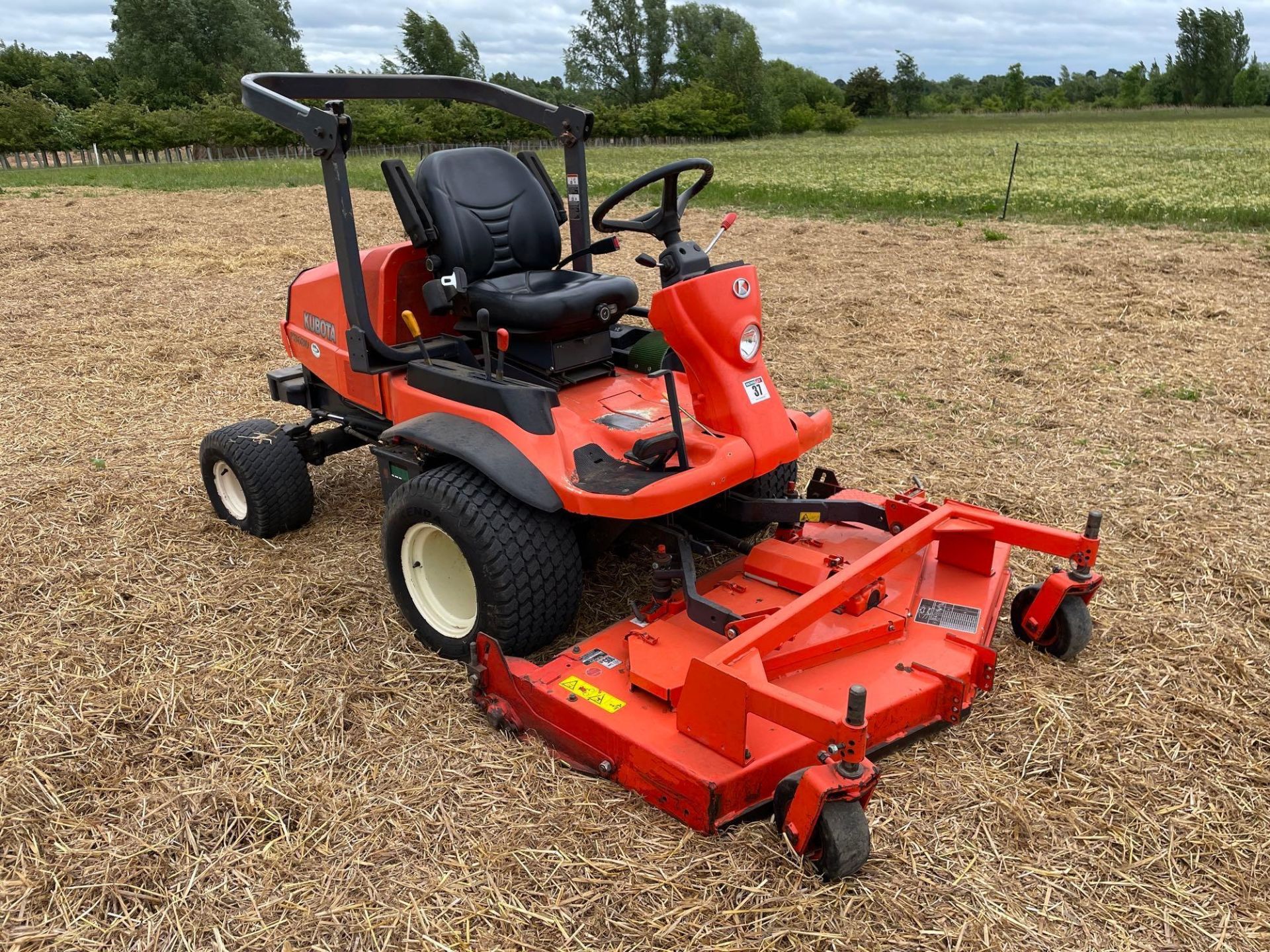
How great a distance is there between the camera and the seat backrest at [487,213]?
369 cm

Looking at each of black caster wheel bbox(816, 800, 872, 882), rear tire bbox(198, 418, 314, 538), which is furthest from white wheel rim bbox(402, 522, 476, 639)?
black caster wheel bbox(816, 800, 872, 882)

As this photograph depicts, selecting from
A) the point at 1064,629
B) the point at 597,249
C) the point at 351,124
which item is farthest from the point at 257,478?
the point at 1064,629

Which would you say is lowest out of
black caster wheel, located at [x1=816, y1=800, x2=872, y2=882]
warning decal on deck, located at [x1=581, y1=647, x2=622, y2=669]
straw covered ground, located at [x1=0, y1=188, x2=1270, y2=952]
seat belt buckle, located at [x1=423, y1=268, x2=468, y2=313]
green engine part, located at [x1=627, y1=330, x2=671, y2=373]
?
straw covered ground, located at [x1=0, y1=188, x2=1270, y2=952]

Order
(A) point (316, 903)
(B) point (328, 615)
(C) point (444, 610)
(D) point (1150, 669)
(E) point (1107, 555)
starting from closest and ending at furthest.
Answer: (A) point (316, 903)
(D) point (1150, 669)
(C) point (444, 610)
(B) point (328, 615)
(E) point (1107, 555)

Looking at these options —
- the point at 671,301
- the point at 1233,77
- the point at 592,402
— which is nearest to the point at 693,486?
the point at 671,301

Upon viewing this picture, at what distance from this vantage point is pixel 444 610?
3.45 metres

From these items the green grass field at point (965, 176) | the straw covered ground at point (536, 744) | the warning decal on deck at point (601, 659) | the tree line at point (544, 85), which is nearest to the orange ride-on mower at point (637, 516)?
the warning decal on deck at point (601, 659)

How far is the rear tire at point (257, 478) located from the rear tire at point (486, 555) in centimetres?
107

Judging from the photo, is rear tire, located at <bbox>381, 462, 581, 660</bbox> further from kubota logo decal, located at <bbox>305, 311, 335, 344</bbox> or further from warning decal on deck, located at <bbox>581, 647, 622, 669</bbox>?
kubota logo decal, located at <bbox>305, 311, 335, 344</bbox>

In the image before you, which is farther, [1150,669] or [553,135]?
[553,135]

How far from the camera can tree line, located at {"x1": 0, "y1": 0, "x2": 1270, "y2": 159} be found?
37.4m

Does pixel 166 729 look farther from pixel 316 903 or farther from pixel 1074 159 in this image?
pixel 1074 159

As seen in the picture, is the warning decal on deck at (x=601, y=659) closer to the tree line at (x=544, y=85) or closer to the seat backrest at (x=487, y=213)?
the seat backrest at (x=487, y=213)

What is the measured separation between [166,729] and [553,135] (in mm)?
2878
